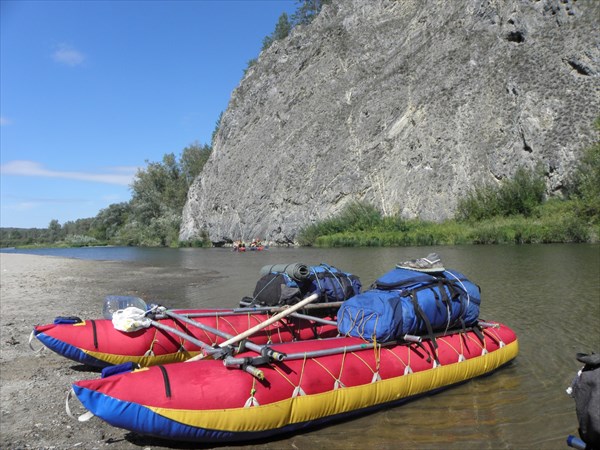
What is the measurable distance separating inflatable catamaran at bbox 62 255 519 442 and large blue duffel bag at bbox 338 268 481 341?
15 mm

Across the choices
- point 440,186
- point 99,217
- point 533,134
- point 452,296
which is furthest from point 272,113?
point 99,217

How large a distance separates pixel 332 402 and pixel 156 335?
11.4 ft

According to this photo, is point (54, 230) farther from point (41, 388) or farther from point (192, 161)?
point (41, 388)

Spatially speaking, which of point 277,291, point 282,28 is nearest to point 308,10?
point 282,28

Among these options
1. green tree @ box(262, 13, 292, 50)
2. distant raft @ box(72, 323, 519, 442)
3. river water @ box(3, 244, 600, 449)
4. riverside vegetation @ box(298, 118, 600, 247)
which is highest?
green tree @ box(262, 13, 292, 50)

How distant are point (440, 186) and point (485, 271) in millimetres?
22052

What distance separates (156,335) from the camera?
747 cm

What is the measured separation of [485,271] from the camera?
56.2 ft

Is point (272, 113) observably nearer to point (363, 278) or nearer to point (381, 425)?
point (363, 278)

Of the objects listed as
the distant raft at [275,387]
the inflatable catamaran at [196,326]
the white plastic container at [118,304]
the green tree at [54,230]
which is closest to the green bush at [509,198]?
the inflatable catamaran at [196,326]

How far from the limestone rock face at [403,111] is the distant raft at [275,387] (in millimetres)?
→ 31207

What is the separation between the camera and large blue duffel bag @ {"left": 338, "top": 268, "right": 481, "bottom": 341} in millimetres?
6199

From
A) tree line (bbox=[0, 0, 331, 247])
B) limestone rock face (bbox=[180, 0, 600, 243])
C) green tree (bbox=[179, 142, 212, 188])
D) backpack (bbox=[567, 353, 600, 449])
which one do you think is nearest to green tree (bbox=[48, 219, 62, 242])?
tree line (bbox=[0, 0, 331, 247])

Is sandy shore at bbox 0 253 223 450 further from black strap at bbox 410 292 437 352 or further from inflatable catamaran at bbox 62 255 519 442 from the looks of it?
black strap at bbox 410 292 437 352
